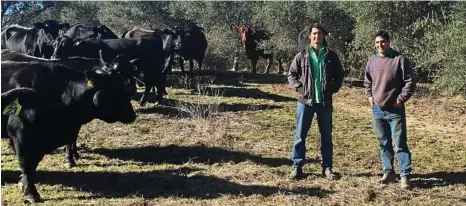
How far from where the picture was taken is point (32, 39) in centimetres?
1449

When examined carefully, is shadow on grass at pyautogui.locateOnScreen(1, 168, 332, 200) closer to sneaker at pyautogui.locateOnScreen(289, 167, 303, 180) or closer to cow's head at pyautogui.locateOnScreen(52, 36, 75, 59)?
sneaker at pyautogui.locateOnScreen(289, 167, 303, 180)

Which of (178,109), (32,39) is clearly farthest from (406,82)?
(32,39)

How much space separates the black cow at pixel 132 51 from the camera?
1142 centimetres

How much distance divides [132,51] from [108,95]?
608cm

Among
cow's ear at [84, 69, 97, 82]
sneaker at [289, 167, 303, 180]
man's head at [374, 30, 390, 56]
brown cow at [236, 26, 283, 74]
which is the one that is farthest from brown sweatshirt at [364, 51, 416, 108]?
brown cow at [236, 26, 283, 74]

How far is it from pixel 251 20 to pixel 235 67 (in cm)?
284

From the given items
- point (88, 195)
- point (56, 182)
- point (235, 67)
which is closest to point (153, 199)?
point (88, 195)

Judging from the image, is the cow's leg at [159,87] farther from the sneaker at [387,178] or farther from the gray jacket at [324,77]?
the sneaker at [387,178]

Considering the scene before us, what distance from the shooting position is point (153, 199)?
5.67 m

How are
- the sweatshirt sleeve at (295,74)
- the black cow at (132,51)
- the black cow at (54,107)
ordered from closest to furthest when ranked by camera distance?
the black cow at (54,107), the sweatshirt sleeve at (295,74), the black cow at (132,51)

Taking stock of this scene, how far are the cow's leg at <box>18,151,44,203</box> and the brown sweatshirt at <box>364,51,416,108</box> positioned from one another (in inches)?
152

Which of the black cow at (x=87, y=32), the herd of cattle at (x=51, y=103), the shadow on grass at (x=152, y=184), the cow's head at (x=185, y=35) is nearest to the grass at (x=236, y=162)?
the shadow on grass at (x=152, y=184)

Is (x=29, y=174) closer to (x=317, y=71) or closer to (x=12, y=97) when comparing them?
(x=12, y=97)

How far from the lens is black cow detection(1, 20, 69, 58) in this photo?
13.6m
